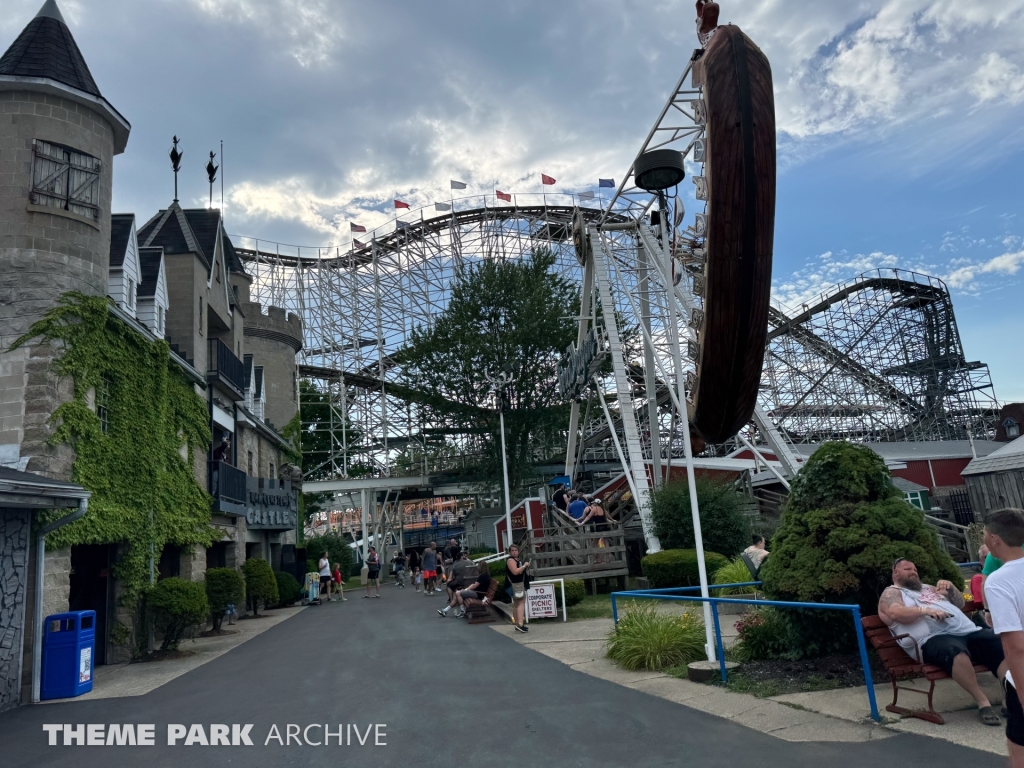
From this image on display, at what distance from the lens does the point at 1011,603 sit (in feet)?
10.6

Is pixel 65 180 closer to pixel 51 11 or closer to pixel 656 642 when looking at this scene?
pixel 51 11

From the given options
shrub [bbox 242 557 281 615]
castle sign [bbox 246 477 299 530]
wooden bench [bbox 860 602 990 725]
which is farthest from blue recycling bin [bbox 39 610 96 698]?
castle sign [bbox 246 477 299 530]

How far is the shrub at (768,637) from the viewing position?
777 centimetres

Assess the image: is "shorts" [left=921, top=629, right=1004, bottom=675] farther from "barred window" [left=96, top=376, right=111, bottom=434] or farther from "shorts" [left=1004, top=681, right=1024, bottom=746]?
"barred window" [left=96, top=376, right=111, bottom=434]

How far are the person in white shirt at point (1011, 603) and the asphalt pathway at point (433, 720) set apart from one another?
1662 millimetres

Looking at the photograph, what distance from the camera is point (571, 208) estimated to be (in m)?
43.0

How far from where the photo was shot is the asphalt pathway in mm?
5418

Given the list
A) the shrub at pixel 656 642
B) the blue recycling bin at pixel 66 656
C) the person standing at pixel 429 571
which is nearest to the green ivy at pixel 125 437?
the blue recycling bin at pixel 66 656

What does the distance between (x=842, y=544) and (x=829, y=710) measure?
174 cm

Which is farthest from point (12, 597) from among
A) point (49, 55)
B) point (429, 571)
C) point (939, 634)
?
point (429, 571)

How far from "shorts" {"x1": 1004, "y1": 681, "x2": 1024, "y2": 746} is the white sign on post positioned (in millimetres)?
11261

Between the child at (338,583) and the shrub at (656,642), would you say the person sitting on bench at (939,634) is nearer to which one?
the shrub at (656,642)

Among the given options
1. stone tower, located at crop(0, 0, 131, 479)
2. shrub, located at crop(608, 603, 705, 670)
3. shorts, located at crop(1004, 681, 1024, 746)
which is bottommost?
shrub, located at crop(608, 603, 705, 670)

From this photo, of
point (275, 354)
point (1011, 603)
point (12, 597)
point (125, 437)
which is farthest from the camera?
point (275, 354)
